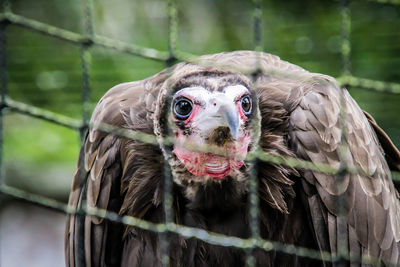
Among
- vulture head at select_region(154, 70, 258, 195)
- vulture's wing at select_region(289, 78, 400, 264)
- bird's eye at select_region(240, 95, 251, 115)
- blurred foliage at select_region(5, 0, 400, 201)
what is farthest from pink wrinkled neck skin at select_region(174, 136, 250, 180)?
blurred foliage at select_region(5, 0, 400, 201)

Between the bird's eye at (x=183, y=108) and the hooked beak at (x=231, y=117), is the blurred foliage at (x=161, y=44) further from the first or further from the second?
the hooked beak at (x=231, y=117)

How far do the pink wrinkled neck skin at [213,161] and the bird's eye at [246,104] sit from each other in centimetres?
12

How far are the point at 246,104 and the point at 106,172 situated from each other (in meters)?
0.76

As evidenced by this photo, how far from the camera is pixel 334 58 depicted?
6.69 m

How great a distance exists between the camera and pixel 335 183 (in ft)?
11.4

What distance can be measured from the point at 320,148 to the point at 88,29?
1131mm

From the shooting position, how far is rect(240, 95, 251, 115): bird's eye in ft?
11.9

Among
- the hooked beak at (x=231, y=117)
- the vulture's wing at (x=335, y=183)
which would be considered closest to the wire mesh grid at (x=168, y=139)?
the vulture's wing at (x=335, y=183)

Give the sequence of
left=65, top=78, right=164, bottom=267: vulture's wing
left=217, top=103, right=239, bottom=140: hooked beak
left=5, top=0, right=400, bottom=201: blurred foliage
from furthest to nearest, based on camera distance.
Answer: left=5, top=0, right=400, bottom=201: blurred foliage
left=65, top=78, right=164, bottom=267: vulture's wing
left=217, top=103, right=239, bottom=140: hooked beak

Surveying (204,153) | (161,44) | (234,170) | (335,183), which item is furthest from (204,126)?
(161,44)

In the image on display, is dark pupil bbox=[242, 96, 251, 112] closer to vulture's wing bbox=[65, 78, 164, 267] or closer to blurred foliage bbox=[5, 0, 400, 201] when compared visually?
vulture's wing bbox=[65, 78, 164, 267]

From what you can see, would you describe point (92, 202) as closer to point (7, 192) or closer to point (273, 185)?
point (7, 192)

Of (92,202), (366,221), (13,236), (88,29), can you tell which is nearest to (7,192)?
(92,202)

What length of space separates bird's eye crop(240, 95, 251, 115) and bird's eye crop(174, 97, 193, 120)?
0.24m
